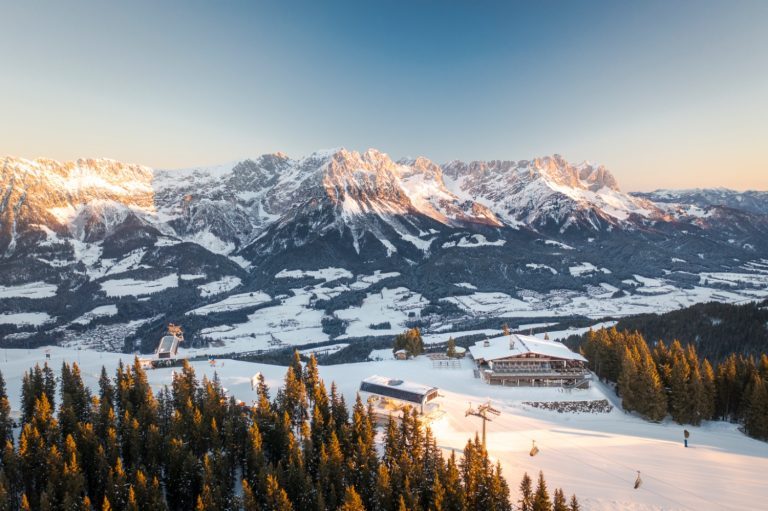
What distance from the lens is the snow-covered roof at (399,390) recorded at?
5922cm

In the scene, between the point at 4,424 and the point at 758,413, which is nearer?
the point at 4,424

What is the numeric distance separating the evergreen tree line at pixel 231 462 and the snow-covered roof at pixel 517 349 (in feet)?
99.9

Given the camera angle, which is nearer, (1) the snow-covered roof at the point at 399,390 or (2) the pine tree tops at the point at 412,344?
(1) the snow-covered roof at the point at 399,390

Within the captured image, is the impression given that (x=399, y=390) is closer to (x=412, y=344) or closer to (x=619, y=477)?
(x=619, y=477)

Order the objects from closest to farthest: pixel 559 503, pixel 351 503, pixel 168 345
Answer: pixel 559 503
pixel 351 503
pixel 168 345

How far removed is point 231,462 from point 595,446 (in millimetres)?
43762

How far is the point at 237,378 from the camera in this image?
76312 mm

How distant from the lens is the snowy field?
45.2 m

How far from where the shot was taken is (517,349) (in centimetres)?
7731

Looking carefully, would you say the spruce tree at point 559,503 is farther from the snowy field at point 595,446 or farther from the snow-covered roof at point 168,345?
the snow-covered roof at point 168,345

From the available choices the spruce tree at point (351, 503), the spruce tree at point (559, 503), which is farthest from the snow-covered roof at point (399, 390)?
the spruce tree at point (559, 503)

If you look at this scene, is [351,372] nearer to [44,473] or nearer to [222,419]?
[222,419]

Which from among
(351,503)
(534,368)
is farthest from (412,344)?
(351,503)

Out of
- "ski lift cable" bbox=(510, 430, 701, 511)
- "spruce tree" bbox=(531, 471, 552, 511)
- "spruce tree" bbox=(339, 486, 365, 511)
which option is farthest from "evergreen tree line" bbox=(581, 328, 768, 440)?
"spruce tree" bbox=(339, 486, 365, 511)
